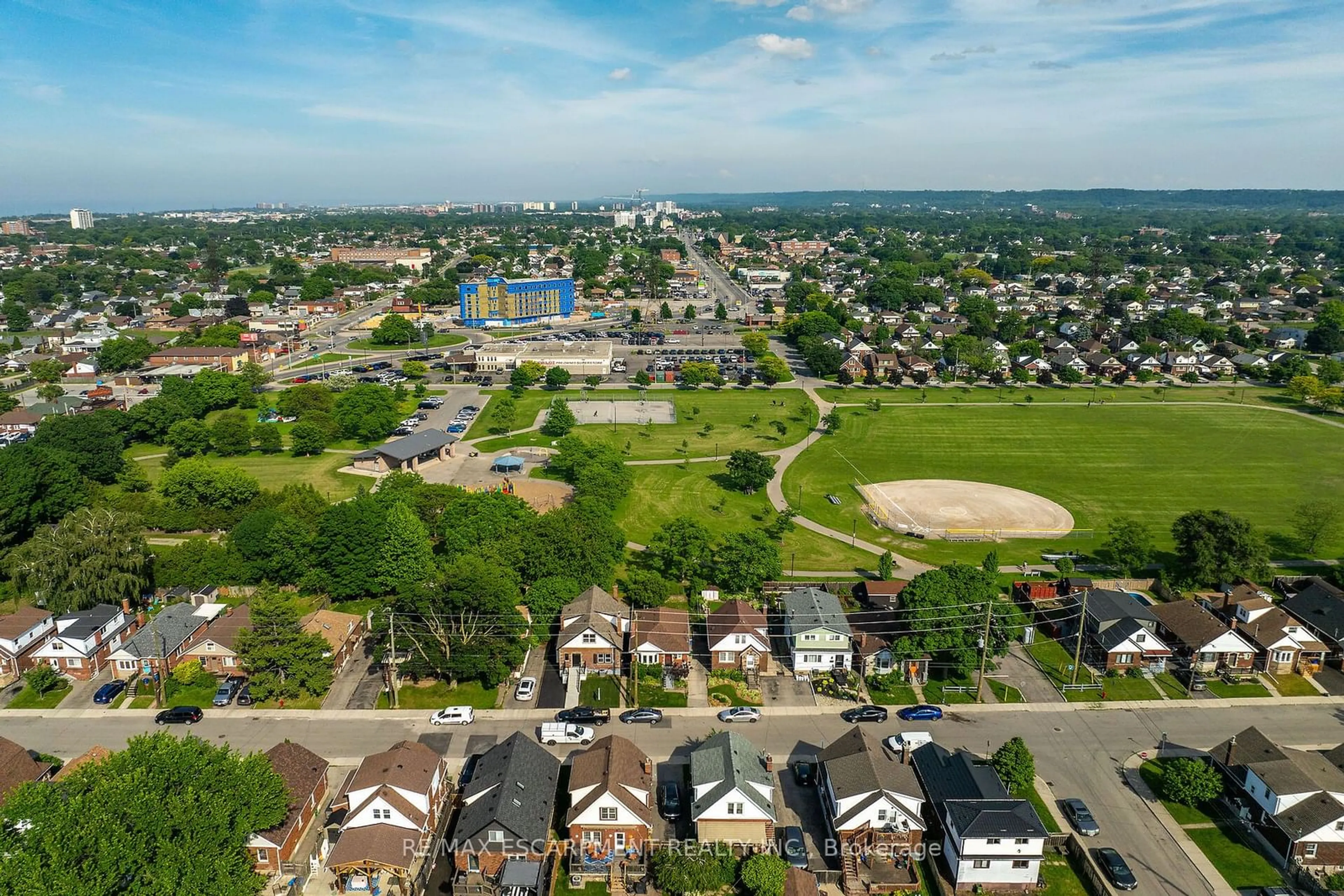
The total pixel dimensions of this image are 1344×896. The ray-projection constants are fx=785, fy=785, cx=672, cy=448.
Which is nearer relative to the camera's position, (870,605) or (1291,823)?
(1291,823)

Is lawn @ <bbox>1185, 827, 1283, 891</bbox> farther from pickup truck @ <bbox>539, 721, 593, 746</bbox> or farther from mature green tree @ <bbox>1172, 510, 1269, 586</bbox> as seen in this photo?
pickup truck @ <bbox>539, 721, 593, 746</bbox>

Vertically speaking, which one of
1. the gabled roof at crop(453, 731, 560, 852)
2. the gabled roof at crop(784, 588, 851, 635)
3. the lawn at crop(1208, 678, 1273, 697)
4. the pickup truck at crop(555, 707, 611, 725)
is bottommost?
the lawn at crop(1208, 678, 1273, 697)

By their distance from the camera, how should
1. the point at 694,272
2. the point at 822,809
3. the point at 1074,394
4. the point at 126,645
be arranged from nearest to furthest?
1. the point at 822,809
2. the point at 126,645
3. the point at 1074,394
4. the point at 694,272

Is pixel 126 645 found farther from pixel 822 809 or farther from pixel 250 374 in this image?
pixel 250 374

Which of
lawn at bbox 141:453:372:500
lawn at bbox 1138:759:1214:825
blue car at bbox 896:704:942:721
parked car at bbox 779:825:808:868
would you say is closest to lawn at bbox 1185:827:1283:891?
lawn at bbox 1138:759:1214:825

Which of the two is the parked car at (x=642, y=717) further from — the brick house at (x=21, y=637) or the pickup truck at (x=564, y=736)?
the brick house at (x=21, y=637)

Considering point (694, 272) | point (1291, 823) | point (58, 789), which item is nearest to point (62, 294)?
point (694, 272)
